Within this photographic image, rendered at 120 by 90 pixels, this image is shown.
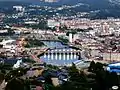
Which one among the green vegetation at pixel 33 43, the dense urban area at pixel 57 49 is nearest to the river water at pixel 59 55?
the dense urban area at pixel 57 49

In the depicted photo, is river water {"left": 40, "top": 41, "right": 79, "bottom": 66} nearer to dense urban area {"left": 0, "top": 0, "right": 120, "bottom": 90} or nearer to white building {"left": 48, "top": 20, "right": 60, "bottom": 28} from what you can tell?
dense urban area {"left": 0, "top": 0, "right": 120, "bottom": 90}

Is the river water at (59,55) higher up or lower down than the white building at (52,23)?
lower down

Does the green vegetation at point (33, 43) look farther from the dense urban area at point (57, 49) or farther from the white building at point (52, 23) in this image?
the white building at point (52, 23)

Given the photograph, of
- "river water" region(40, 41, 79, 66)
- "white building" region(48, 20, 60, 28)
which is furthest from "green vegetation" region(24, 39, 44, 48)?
"white building" region(48, 20, 60, 28)

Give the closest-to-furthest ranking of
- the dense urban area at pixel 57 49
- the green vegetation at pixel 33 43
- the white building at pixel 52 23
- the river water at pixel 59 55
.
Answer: the dense urban area at pixel 57 49
the river water at pixel 59 55
the green vegetation at pixel 33 43
the white building at pixel 52 23

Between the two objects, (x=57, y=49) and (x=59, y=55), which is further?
(x=57, y=49)

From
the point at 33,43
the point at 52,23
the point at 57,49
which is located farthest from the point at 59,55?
the point at 52,23

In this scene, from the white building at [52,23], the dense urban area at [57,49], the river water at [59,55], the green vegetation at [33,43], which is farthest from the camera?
the white building at [52,23]

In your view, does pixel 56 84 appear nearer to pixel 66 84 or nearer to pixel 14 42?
pixel 66 84

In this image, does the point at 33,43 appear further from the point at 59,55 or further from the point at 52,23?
the point at 52,23
